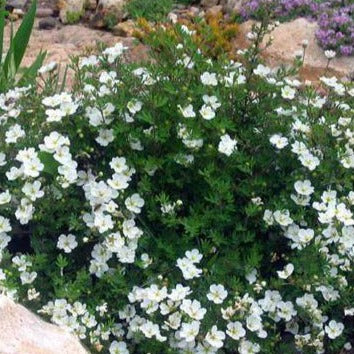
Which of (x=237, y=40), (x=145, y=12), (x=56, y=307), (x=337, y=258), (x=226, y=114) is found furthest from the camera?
(x=145, y=12)

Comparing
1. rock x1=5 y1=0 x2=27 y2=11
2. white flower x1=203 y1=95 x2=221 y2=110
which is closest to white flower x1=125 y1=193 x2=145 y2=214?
white flower x1=203 y1=95 x2=221 y2=110

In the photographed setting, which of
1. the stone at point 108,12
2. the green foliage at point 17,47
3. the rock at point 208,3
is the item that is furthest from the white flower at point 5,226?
the rock at point 208,3

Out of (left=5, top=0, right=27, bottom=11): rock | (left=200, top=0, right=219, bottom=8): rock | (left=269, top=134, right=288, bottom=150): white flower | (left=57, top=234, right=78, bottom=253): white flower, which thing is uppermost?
(left=269, top=134, right=288, bottom=150): white flower

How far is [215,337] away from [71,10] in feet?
18.6

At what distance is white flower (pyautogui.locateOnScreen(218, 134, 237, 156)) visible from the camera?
3695mm

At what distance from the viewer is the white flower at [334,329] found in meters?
3.67

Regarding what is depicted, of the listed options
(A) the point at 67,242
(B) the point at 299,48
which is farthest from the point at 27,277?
(B) the point at 299,48

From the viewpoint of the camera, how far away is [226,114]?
13.0ft

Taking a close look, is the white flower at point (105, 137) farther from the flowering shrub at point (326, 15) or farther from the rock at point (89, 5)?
the rock at point (89, 5)

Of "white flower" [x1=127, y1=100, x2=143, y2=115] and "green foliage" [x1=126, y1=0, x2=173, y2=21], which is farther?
"green foliage" [x1=126, y1=0, x2=173, y2=21]

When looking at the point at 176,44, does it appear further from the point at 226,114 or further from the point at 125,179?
the point at 125,179

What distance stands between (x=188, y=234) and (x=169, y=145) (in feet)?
1.21

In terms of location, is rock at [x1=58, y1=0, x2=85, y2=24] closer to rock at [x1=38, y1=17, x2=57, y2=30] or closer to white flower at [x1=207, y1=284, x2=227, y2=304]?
rock at [x1=38, y1=17, x2=57, y2=30]

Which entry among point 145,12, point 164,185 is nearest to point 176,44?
point 164,185
